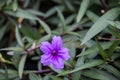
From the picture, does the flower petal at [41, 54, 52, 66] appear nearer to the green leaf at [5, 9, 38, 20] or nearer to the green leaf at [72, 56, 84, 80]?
the green leaf at [72, 56, 84, 80]

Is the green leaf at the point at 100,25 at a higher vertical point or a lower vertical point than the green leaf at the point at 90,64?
higher

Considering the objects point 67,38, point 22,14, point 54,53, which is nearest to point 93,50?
point 54,53

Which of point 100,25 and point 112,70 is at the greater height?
point 100,25

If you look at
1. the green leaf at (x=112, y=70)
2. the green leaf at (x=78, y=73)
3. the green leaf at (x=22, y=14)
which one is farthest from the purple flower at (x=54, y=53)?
the green leaf at (x=22, y=14)

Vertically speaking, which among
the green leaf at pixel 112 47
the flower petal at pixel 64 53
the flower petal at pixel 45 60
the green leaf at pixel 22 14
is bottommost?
the flower petal at pixel 45 60

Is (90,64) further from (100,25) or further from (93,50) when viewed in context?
(100,25)

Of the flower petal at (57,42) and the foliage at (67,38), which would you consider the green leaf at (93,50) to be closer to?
the foliage at (67,38)
